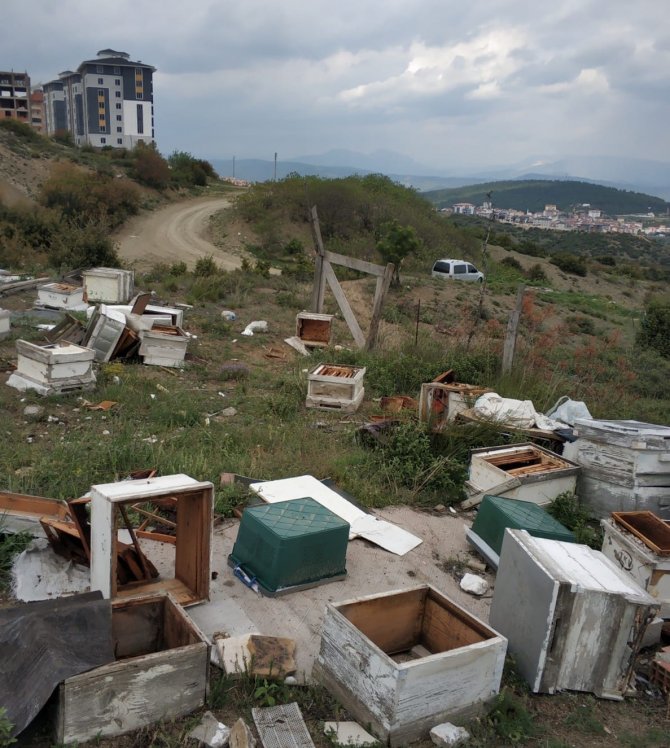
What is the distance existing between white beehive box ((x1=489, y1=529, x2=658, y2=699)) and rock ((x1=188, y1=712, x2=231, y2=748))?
1780mm

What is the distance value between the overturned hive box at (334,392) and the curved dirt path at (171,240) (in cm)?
1395

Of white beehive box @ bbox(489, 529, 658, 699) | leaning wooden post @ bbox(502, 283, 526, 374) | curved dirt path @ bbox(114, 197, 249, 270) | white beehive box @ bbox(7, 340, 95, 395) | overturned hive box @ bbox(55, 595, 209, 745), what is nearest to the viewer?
overturned hive box @ bbox(55, 595, 209, 745)

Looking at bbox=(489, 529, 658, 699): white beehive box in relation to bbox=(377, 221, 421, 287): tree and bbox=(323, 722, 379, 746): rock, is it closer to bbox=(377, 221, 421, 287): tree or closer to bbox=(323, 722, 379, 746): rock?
bbox=(323, 722, 379, 746): rock

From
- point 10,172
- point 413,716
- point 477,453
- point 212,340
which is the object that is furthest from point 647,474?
point 10,172

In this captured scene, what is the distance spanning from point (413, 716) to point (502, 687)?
0.82 metres

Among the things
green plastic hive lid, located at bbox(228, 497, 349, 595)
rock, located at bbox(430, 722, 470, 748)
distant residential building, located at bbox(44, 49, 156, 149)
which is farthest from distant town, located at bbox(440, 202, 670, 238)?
rock, located at bbox(430, 722, 470, 748)

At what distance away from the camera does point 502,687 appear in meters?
3.97

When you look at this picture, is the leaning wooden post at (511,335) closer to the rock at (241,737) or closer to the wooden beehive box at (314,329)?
the wooden beehive box at (314,329)

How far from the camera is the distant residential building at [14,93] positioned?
273 feet

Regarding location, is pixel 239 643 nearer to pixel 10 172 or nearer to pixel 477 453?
pixel 477 453

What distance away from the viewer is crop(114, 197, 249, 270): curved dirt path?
25000 millimetres

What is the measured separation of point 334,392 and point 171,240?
22174mm

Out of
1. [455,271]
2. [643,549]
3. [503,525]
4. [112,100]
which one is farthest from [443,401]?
[112,100]

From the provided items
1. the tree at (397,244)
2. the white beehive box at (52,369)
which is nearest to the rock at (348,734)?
the white beehive box at (52,369)
